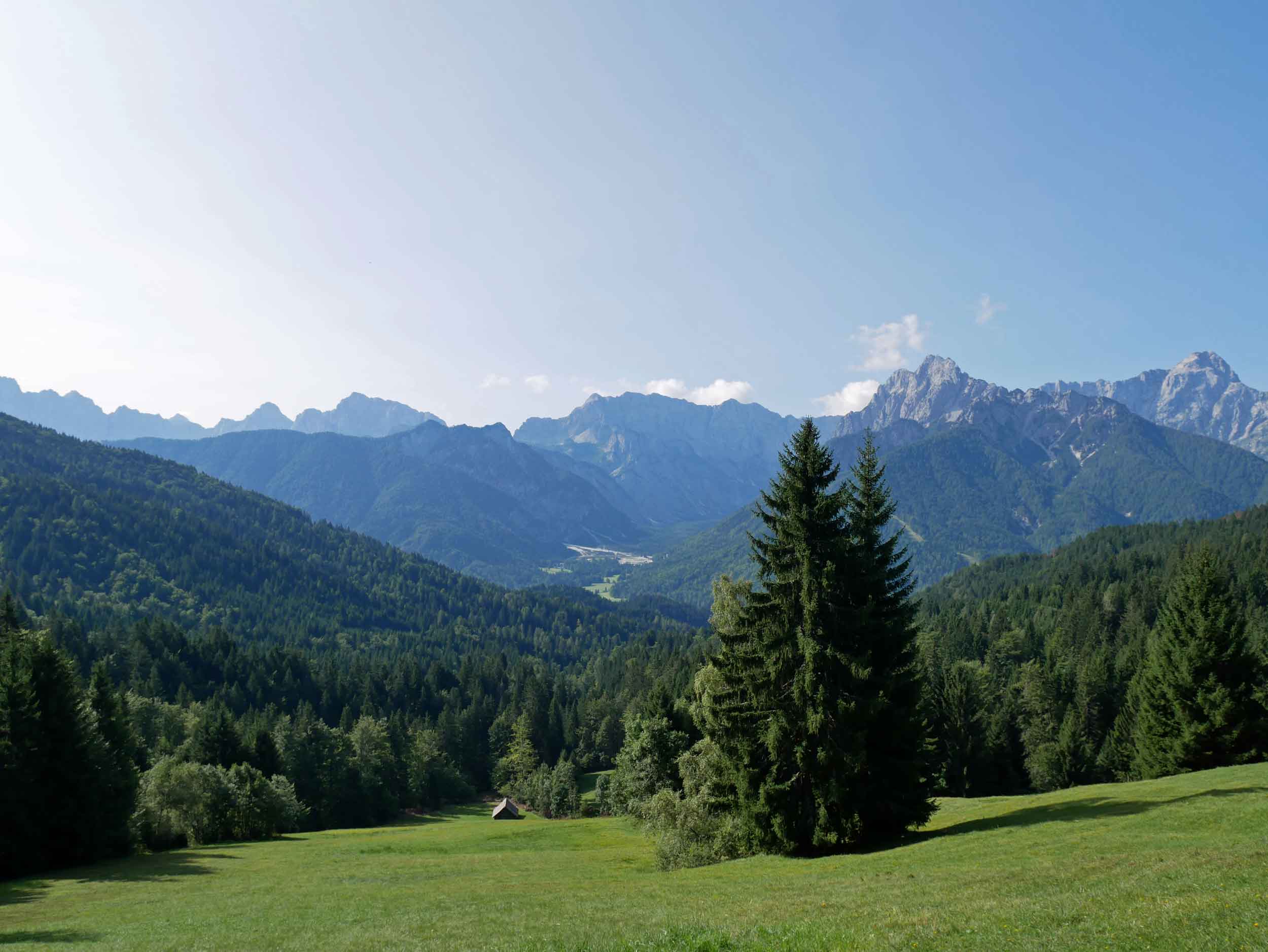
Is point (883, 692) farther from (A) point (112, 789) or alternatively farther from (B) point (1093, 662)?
(B) point (1093, 662)

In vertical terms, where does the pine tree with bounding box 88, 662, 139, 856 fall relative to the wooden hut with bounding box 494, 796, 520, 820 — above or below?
above

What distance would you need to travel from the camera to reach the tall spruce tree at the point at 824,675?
109 ft

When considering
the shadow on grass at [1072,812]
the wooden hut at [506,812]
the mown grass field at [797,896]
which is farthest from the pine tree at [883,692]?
the wooden hut at [506,812]

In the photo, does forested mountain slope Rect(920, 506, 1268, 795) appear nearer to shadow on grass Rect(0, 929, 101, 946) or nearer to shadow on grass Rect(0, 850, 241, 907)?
shadow on grass Rect(0, 929, 101, 946)

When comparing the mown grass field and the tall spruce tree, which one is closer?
the mown grass field

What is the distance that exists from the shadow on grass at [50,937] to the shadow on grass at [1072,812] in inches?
1235

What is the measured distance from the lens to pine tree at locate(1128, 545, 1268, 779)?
49.8 metres

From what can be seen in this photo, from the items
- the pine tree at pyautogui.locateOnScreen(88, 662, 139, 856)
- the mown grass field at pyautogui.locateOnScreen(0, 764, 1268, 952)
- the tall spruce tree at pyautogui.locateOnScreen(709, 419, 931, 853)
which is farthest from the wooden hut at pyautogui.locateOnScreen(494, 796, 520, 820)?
the tall spruce tree at pyautogui.locateOnScreen(709, 419, 931, 853)

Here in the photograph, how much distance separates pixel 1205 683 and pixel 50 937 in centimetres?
6506

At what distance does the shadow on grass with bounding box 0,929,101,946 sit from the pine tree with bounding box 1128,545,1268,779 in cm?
6279

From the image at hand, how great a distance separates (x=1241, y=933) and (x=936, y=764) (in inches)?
2269

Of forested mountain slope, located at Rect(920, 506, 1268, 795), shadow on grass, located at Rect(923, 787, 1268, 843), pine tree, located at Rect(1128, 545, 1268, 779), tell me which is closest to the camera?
shadow on grass, located at Rect(923, 787, 1268, 843)

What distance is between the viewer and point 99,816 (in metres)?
Result: 47.0

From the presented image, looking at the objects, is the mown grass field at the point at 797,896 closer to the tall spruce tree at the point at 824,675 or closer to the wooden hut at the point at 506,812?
the tall spruce tree at the point at 824,675
